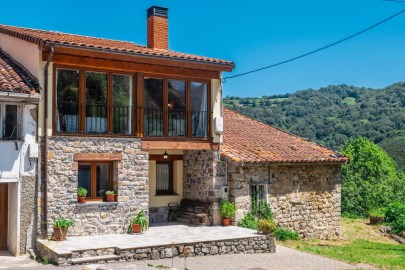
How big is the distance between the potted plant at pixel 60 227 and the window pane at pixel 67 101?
267 cm

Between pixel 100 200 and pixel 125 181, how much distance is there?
98 centimetres

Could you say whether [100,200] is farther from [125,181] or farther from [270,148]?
[270,148]

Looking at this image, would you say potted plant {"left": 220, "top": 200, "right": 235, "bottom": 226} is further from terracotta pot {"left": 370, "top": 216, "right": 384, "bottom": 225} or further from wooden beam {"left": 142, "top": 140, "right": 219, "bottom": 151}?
terracotta pot {"left": 370, "top": 216, "right": 384, "bottom": 225}

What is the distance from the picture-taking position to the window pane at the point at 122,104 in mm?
16234

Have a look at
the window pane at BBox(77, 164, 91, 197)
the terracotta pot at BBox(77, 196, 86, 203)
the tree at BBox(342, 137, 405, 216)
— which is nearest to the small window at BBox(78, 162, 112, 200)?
the window pane at BBox(77, 164, 91, 197)

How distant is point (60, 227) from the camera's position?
47.6ft

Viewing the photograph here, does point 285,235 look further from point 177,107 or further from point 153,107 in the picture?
point 153,107

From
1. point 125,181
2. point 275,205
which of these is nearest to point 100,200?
point 125,181

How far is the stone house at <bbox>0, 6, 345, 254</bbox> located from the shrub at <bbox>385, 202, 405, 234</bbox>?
5.59 metres

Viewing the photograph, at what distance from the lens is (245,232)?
54.5 feet

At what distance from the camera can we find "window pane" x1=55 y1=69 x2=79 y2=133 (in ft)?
49.9

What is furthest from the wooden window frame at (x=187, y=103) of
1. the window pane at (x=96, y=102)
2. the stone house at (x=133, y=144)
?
the window pane at (x=96, y=102)

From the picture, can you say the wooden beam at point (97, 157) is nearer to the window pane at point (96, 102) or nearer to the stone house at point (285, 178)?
the window pane at point (96, 102)

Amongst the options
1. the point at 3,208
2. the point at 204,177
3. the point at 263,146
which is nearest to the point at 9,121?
the point at 3,208
